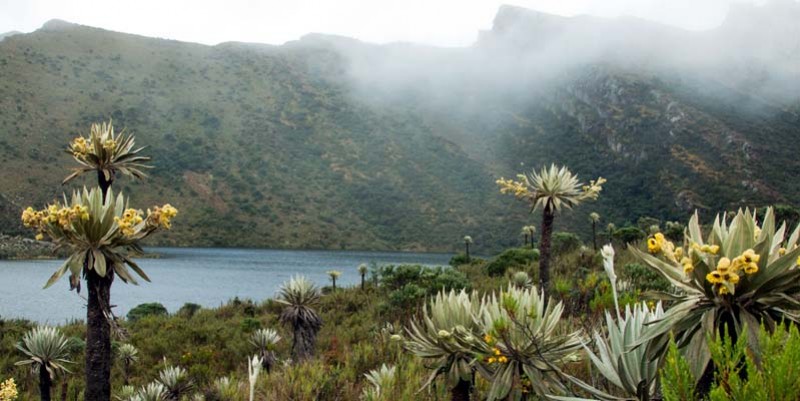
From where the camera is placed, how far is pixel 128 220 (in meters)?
4.79

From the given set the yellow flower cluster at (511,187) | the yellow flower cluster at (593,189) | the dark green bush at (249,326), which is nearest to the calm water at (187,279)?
the dark green bush at (249,326)

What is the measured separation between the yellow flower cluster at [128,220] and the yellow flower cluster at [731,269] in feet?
14.6

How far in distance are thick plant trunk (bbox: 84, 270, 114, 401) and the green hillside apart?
6251cm

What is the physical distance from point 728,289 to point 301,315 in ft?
36.9

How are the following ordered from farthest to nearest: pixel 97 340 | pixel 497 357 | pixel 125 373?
pixel 125 373 < pixel 97 340 < pixel 497 357

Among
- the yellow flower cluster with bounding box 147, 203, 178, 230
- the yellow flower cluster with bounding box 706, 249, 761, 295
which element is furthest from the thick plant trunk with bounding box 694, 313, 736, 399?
the yellow flower cluster with bounding box 147, 203, 178, 230

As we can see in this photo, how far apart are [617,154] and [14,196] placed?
84282 millimetres

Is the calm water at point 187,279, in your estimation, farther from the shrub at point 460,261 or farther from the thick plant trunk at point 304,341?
the thick plant trunk at point 304,341

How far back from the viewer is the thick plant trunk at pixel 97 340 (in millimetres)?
5109

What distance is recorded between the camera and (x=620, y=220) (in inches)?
2884

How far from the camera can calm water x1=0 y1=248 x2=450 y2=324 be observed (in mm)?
29531

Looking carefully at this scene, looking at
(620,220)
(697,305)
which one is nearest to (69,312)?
(697,305)

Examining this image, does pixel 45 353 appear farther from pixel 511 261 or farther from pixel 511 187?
pixel 511 261

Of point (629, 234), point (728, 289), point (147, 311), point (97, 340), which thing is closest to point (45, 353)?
point (97, 340)
